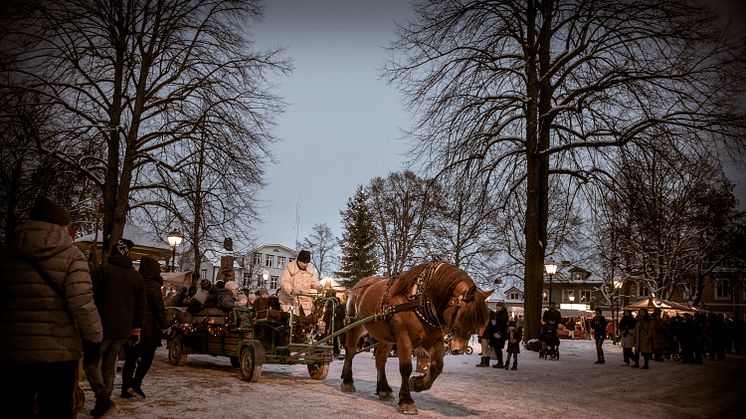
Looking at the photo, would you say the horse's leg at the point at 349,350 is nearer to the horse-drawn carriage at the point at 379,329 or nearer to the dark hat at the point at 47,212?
the horse-drawn carriage at the point at 379,329

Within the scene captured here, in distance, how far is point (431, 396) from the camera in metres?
9.22

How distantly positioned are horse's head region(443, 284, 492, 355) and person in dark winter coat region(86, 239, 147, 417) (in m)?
4.11

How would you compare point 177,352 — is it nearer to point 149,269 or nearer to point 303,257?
point 303,257

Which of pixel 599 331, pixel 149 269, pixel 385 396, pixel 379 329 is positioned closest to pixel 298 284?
pixel 379 329

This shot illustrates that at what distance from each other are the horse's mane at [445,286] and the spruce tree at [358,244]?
37320 millimetres

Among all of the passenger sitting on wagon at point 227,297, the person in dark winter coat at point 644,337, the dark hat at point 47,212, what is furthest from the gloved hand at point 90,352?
the person in dark winter coat at point 644,337

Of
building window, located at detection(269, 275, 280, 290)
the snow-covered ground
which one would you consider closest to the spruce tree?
the snow-covered ground

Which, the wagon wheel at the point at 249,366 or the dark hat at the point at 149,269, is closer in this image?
the dark hat at the point at 149,269

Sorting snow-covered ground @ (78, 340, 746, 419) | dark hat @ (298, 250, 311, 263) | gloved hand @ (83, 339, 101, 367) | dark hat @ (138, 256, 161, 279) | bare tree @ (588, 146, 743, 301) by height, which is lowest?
snow-covered ground @ (78, 340, 746, 419)

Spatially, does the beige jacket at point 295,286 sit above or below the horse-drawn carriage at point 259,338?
above

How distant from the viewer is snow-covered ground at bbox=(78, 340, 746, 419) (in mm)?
7250

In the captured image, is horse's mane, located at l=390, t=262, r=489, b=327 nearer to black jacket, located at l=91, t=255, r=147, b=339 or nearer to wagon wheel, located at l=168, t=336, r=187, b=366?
black jacket, located at l=91, t=255, r=147, b=339

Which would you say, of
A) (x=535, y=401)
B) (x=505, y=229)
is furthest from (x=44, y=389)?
(x=505, y=229)

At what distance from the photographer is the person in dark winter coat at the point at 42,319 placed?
3775mm
